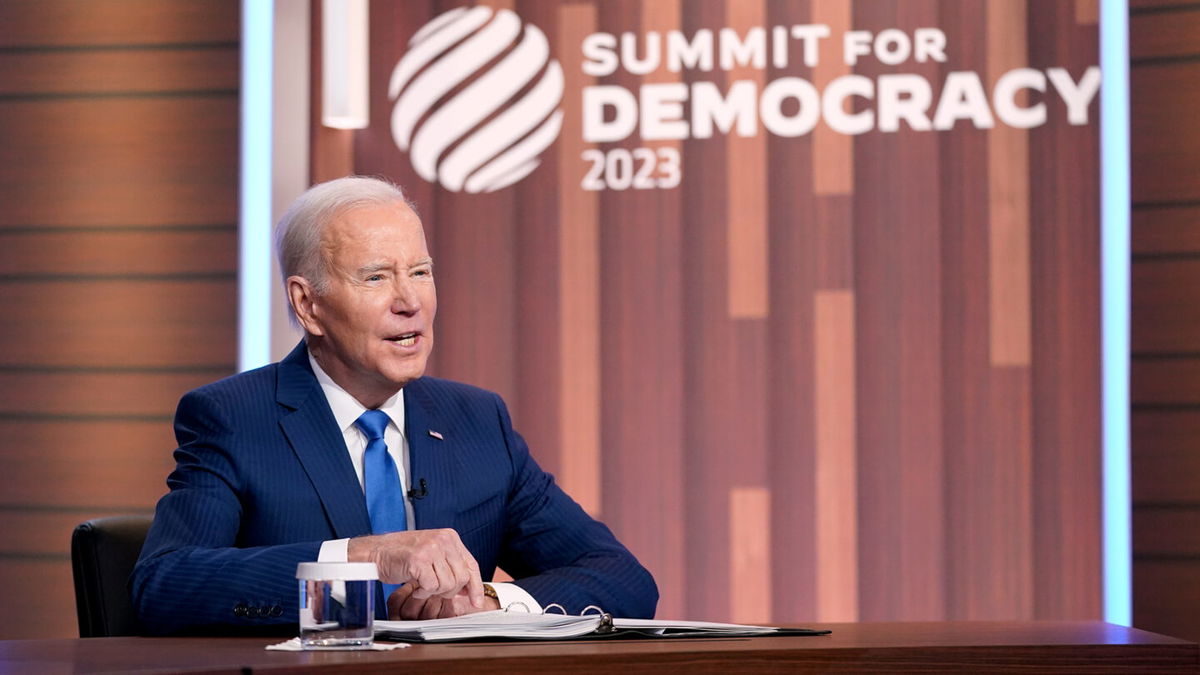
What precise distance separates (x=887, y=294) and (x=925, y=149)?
1.30 feet

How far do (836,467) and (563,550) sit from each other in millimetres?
1303

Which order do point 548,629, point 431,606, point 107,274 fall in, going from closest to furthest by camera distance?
1. point 548,629
2. point 431,606
3. point 107,274

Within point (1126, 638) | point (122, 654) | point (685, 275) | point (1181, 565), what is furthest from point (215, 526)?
point (1181, 565)

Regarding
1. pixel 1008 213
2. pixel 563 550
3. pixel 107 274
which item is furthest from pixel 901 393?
pixel 107 274

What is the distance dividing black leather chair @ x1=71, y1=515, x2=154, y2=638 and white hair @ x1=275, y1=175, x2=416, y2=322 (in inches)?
19.7

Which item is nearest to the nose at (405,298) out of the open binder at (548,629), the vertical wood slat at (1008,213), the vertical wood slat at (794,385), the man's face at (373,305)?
the man's face at (373,305)

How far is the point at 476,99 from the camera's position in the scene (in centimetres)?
368

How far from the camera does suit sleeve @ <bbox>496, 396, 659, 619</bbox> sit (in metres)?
2.13

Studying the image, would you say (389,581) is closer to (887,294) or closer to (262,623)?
(262,623)

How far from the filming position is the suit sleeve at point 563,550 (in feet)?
6.99

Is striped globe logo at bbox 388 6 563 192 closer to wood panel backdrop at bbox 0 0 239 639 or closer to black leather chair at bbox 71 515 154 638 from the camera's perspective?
wood panel backdrop at bbox 0 0 239 639

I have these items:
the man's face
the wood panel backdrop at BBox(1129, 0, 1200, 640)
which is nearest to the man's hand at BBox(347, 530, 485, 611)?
the man's face

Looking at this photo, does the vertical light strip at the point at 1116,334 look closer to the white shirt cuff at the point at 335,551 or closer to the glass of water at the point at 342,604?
the white shirt cuff at the point at 335,551

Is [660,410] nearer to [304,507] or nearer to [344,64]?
[344,64]
